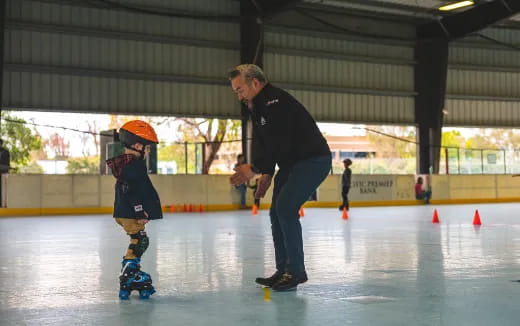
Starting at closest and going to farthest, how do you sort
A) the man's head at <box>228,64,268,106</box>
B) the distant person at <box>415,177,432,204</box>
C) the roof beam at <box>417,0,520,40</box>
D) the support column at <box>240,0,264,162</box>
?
the man's head at <box>228,64,268,106</box>, the support column at <box>240,0,264,162</box>, the roof beam at <box>417,0,520,40</box>, the distant person at <box>415,177,432,204</box>

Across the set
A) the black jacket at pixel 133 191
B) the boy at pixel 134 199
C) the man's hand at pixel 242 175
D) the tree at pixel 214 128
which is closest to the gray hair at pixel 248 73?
the man's hand at pixel 242 175

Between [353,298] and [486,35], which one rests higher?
[486,35]

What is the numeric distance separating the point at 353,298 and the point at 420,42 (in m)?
25.3

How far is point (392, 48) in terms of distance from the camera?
28.2 metres

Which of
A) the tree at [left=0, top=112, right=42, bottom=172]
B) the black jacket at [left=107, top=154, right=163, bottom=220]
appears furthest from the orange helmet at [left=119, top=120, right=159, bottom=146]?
the tree at [left=0, top=112, right=42, bottom=172]

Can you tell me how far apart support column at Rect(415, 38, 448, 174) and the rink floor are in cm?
1887

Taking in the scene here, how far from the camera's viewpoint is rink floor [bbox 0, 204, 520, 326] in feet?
13.1

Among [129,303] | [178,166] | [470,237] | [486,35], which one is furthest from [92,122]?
[129,303]

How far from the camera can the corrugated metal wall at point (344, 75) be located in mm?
25516

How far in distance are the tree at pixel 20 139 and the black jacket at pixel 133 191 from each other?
2868 centimetres

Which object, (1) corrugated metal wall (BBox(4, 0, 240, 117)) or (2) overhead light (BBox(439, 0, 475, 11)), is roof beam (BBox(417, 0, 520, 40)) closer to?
(2) overhead light (BBox(439, 0, 475, 11))

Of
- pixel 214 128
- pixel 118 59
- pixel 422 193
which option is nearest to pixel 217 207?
pixel 118 59

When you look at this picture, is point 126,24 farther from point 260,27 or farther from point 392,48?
point 392,48

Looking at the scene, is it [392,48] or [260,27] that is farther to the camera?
→ [392,48]
